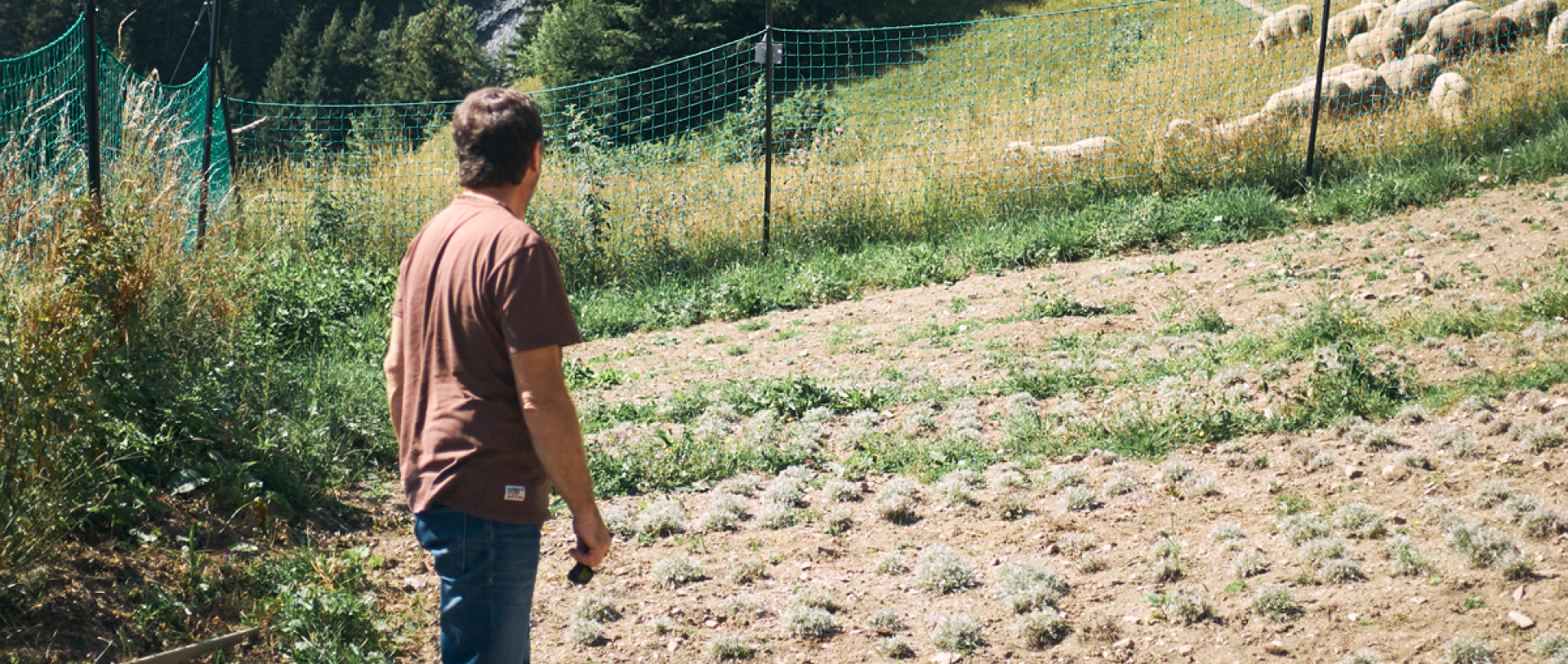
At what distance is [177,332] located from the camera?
4.90m

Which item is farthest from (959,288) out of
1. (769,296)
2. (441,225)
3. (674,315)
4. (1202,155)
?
(441,225)

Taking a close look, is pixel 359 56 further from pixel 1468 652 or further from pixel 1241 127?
pixel 1468 652

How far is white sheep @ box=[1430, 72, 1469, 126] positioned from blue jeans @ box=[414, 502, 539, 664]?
9337 millimetres

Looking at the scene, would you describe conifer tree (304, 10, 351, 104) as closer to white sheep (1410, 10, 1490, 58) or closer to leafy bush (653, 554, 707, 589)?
white sheep (1410, 10, 1490, 58)

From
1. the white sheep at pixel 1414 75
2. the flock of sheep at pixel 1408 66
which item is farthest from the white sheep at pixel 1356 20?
the white sheep at pixel 1414 75

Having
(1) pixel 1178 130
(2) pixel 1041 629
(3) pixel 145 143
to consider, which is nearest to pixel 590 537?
(2) pixel 1041 629

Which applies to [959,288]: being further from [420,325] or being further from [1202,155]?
[420,325]

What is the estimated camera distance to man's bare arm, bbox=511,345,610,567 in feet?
7.63

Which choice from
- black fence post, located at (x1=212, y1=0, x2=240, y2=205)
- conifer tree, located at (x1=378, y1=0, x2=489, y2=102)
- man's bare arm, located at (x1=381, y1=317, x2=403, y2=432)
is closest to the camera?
man's bare arm, located at (x1=381, y1=317, x2=403, y2=432)

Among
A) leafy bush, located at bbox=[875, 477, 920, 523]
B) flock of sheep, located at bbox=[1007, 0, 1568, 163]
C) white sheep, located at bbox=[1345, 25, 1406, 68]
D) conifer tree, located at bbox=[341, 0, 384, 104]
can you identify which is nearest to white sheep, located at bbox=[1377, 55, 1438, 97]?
flock of sheep, located at bbox=[1007, 0, 1568, 163]

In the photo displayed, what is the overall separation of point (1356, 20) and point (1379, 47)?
2.73m

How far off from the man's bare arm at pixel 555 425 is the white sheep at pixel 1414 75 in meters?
9.73

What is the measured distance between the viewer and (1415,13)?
12328 millimetres

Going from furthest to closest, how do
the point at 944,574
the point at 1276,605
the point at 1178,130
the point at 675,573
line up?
the point at 1178,130, the point at 675,573, the point at 944,574, the point at 1276,605
